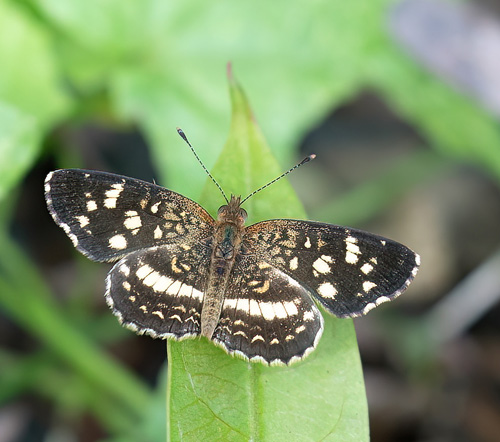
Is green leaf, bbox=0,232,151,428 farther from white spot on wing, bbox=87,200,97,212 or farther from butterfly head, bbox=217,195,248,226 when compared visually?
butterfly head, bbox=217,195,248,226

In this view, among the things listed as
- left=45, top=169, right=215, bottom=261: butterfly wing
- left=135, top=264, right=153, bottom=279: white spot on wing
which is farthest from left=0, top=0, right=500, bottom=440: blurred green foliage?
left=135, top=264, right=153, bottom=279: white spot on wing

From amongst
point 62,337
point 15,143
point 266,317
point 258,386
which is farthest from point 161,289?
point 62,337

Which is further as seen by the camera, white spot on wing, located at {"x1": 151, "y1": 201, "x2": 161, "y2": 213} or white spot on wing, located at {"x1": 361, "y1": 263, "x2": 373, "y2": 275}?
white spot on wing, located at {"x1": 151, "y1": 201, "x2": 161, "y2": 213}

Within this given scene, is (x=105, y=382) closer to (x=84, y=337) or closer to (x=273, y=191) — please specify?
(x=84, y=337)

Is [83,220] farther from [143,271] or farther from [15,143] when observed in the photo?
[15,143]

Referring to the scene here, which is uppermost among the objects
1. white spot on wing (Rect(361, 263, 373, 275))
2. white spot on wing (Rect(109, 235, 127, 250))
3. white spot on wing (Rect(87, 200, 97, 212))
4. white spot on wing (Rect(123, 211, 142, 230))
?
white spot on wing (Rect(87, 200, 97, 212))

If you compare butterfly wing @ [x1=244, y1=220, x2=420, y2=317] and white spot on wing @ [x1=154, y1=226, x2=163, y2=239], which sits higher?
white spot on wing @ [x1=154, y1=226, x2=163, y2=239]

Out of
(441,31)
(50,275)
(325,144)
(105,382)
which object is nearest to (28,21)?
(50,275)
